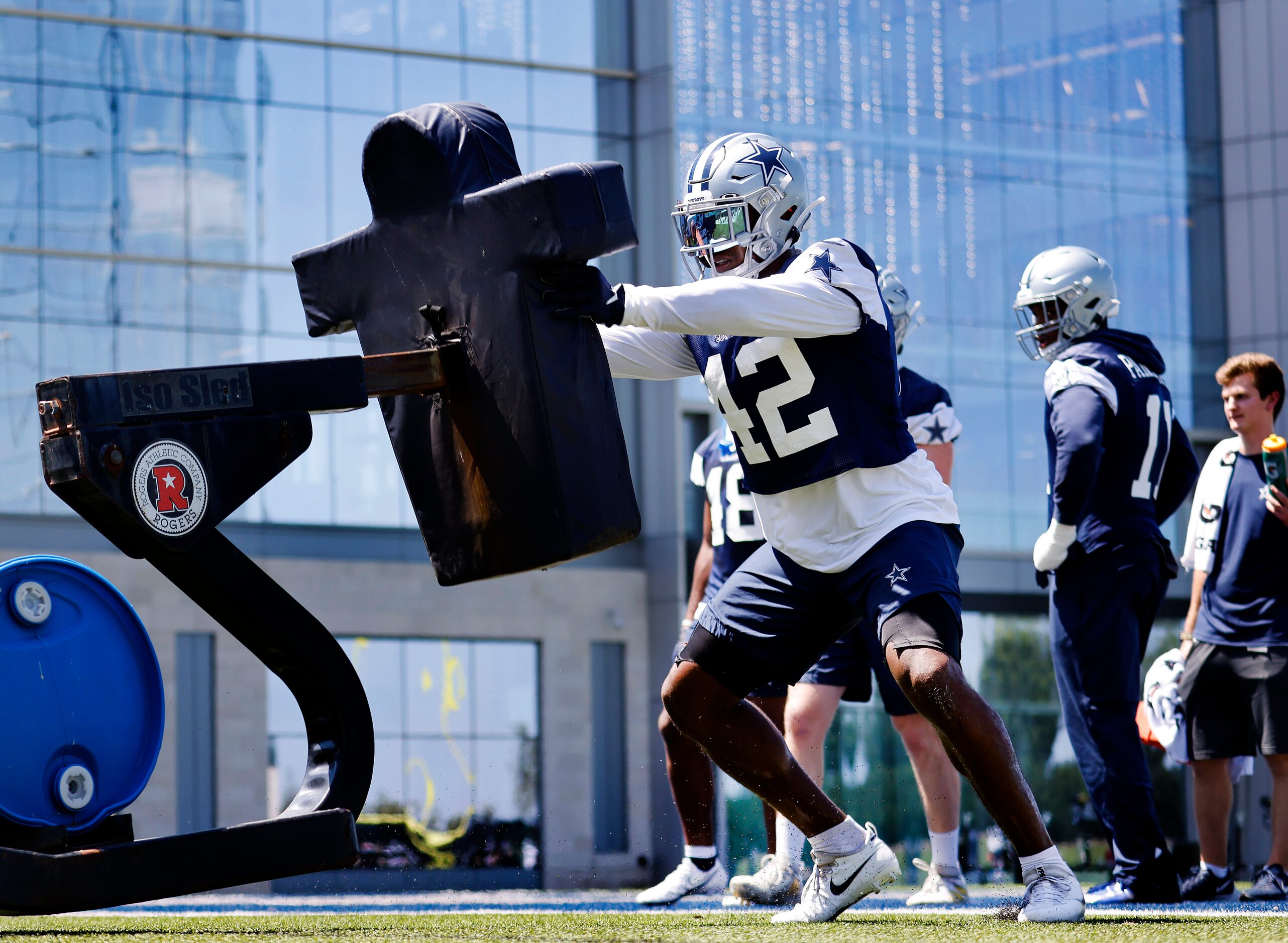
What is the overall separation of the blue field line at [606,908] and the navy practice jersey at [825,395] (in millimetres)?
1492

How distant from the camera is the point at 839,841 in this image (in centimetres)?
529

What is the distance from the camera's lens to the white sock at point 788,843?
22.5ft

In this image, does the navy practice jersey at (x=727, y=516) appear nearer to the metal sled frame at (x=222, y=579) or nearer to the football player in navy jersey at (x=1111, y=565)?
the football player in navy jersey at (x=1111, y=565)

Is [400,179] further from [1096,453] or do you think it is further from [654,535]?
[654,535]

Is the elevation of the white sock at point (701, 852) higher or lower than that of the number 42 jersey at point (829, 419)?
lower

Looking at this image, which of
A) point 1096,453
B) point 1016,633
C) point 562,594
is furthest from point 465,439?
point 1016,633

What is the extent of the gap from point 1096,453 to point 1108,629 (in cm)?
63

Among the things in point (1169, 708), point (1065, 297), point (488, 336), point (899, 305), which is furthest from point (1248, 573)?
point (488, 336)

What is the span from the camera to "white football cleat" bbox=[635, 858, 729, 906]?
7.05 m

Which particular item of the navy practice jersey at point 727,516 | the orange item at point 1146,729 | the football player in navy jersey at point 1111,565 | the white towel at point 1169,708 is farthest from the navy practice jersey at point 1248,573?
the navy practice jersey at point 727,516

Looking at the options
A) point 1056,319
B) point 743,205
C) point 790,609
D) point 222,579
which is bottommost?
point 790,609

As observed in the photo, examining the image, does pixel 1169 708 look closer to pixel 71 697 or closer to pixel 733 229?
pixel 733 229

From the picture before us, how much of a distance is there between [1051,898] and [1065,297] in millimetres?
3082

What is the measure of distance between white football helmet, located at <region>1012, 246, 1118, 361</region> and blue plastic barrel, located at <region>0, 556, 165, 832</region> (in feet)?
12.9
